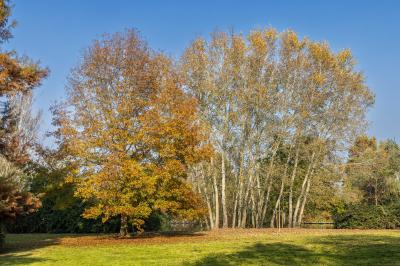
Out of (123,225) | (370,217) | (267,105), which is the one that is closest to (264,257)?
(123,225)

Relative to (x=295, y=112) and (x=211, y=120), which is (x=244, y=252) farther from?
(x=295, y=112)

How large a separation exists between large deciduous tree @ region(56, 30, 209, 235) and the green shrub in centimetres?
1380

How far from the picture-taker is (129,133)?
18469 mm

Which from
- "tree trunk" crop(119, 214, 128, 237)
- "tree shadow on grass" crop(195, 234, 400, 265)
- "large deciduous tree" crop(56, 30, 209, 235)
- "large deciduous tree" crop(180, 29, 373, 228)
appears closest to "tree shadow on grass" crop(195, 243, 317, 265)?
"tree shadow on grass" crop(195, 234, 400, 265)

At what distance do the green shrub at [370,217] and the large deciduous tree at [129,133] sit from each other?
45.3 feet

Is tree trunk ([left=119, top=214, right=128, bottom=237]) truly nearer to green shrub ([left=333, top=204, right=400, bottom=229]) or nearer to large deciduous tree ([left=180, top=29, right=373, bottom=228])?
large deciduous tree ([left=180, top=29, right=373, bottom=228])

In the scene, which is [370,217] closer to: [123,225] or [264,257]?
[123,225]

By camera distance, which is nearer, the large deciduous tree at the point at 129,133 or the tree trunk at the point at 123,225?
the large deciduous tree at the point at 129,133

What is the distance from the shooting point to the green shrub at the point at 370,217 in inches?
1113

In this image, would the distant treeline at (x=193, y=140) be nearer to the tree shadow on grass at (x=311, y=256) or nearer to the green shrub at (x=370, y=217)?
the green shrub at (x=370, y=217)

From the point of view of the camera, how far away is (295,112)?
30438 mm

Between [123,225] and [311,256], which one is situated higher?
[123,225]

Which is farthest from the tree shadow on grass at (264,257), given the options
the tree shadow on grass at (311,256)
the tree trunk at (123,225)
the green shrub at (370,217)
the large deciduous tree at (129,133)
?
the green shrub at (370,217)

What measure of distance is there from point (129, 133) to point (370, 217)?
18.2 meters
